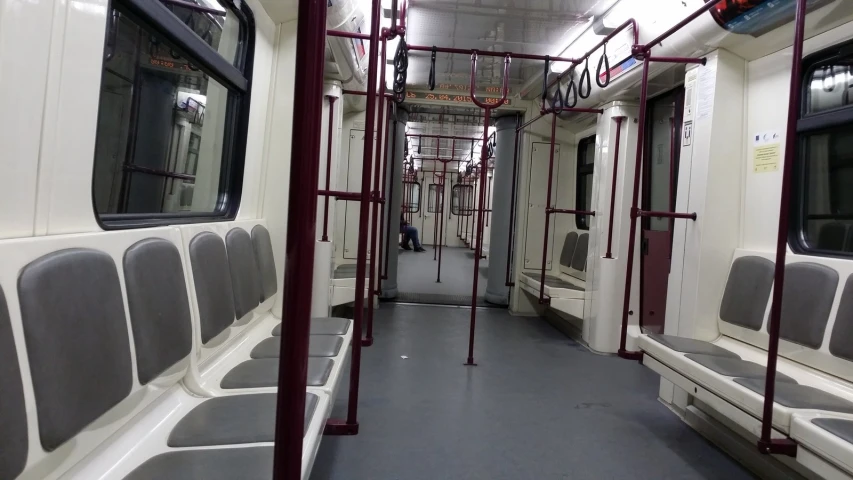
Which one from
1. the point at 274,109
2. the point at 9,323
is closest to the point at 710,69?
the point at 274,109

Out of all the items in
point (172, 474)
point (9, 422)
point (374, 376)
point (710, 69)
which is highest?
point (710, 69)

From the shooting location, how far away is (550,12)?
3.62 meters

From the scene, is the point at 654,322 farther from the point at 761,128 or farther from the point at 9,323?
the point at 9,323

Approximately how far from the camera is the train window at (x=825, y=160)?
2473mm

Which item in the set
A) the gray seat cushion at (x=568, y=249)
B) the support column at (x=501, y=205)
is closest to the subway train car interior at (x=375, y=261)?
the gray seat cushion at (x=568, y=249)

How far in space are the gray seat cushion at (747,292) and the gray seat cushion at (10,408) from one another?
3.31m

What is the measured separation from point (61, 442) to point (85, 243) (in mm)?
512

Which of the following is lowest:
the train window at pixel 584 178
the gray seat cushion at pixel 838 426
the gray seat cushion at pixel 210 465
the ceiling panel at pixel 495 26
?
the gray seat cushion at pixel 210 465

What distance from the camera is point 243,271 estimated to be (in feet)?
8.26

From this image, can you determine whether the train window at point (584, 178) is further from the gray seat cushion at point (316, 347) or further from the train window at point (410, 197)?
the train window at point (410, 197)

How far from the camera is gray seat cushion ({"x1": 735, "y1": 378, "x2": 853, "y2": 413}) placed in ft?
6.21

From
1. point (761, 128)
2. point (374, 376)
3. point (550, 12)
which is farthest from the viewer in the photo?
point (550, 12)

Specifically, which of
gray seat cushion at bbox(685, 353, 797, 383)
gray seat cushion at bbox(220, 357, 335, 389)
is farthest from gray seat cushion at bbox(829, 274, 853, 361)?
gray seat cushion at bbox(220, 357, 335, 389)

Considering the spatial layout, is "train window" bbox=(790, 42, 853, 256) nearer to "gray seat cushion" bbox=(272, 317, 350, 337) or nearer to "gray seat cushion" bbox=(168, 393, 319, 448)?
"gray seat cushion" bbox=(272, 317, 350, 337)
